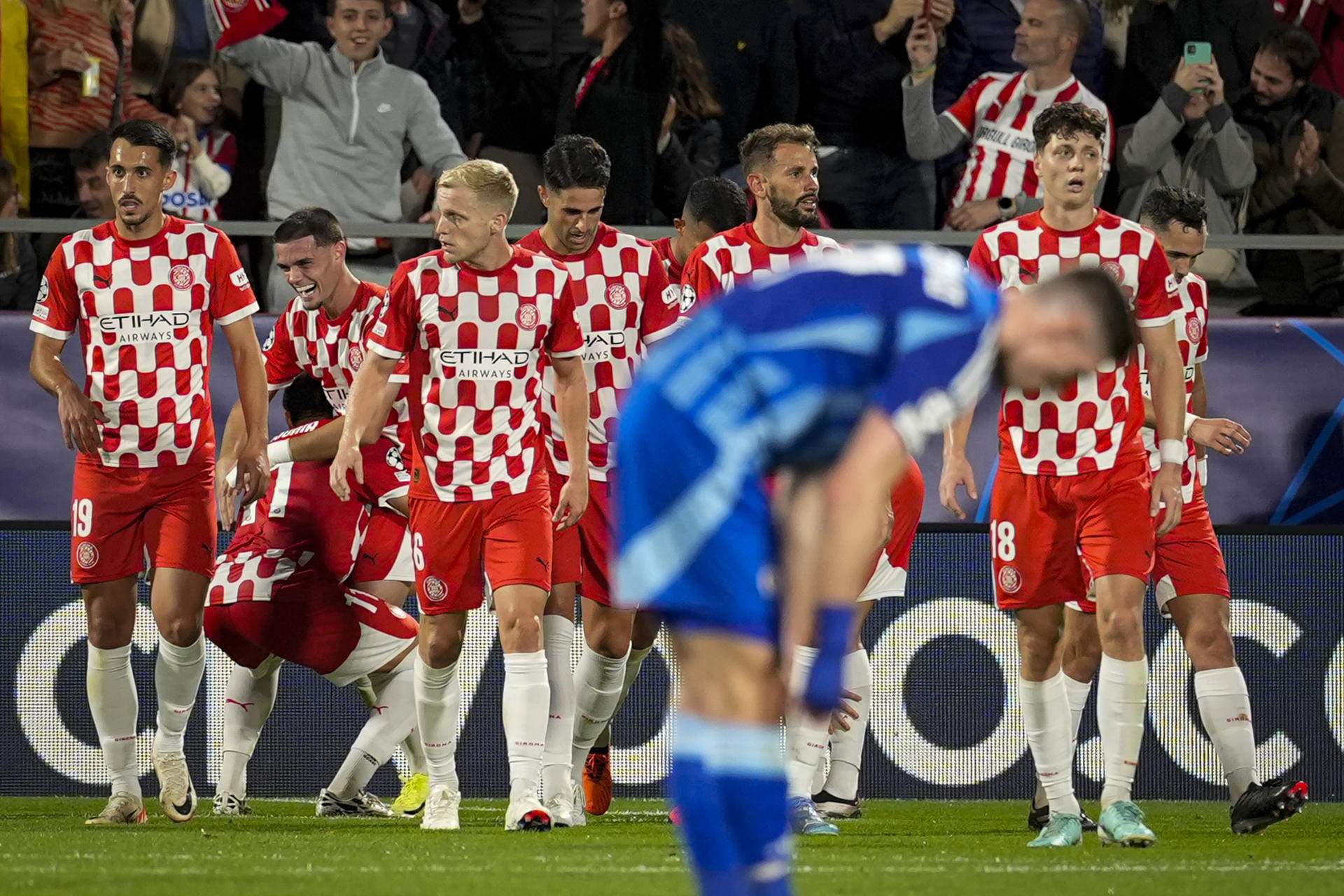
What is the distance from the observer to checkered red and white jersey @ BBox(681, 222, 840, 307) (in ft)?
24.9

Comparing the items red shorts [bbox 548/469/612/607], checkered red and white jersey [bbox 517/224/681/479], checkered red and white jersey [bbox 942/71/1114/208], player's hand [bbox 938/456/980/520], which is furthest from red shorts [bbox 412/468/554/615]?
checkered red and white jersey [bbox 942/71/1114/208]

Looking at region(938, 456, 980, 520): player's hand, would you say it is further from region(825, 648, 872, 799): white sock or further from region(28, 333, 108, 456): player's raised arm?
region(28, 333, 108, 456): player's raised arm

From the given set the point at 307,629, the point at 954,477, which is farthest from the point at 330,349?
the point at 954,477

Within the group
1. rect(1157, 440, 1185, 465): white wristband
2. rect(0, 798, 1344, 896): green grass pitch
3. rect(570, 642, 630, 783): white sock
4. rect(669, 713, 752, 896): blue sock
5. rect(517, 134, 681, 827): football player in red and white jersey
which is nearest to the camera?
rect(669, 713, 752, 896): blue sock

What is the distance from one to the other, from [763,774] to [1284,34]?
8.57 m

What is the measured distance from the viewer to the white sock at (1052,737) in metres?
6.44

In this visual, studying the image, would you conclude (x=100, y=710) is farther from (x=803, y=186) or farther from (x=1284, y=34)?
(x=1284, y=34)

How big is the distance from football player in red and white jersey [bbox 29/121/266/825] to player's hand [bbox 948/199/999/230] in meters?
4.29

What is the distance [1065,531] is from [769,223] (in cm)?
184

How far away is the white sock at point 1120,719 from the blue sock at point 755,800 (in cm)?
343

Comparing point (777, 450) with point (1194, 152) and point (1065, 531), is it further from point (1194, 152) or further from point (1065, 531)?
point (1194, 152)

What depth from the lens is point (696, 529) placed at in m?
3.32

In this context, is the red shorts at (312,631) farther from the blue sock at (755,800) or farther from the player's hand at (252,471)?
the blue sock at (755,800)

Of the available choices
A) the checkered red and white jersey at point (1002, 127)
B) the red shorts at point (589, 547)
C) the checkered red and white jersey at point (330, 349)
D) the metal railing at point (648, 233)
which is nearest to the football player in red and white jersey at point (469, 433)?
the red shorts at point (589, 547)
